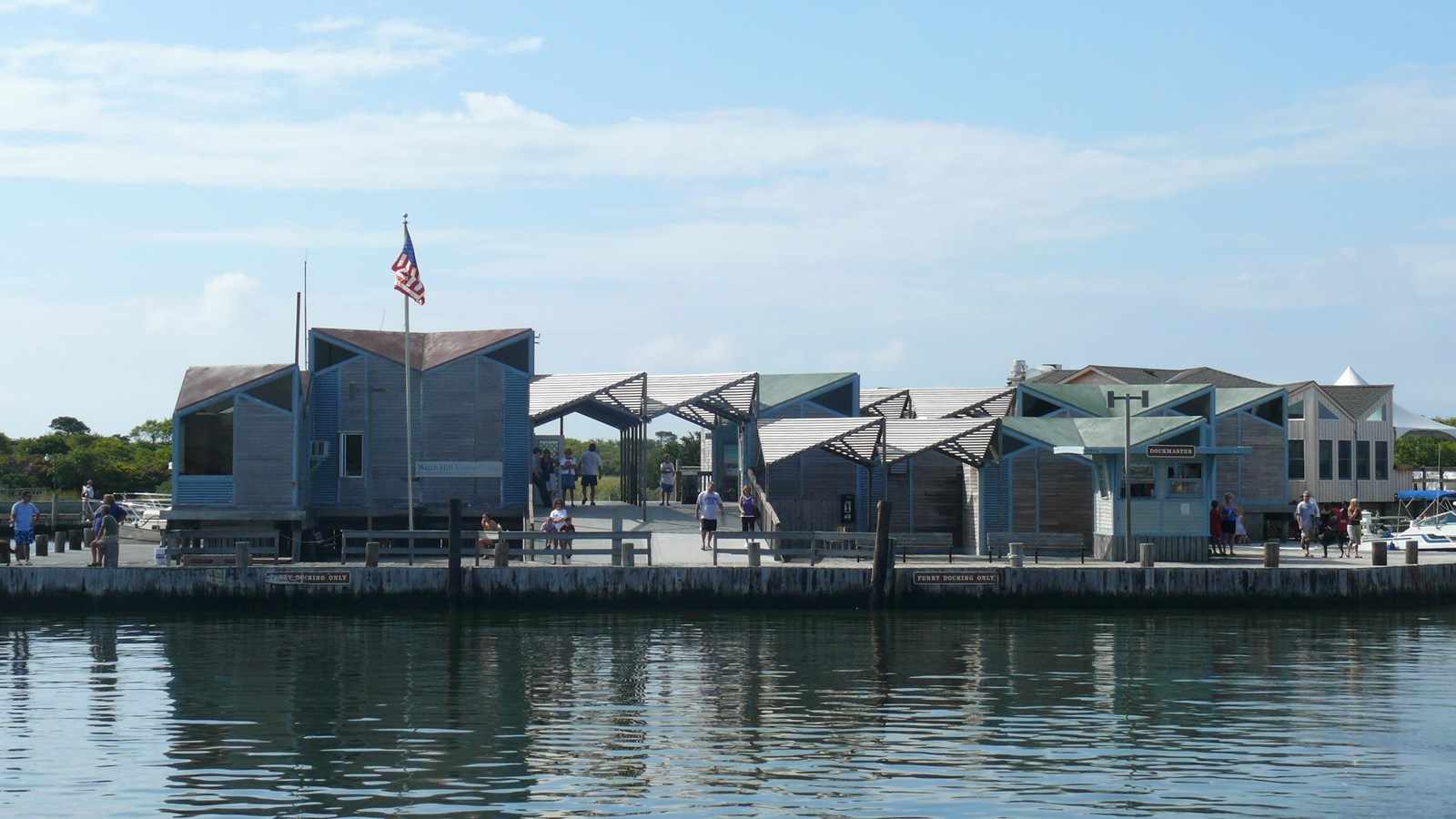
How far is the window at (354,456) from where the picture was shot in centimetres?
4112

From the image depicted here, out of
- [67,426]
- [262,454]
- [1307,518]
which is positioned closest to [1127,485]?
[1307,518]

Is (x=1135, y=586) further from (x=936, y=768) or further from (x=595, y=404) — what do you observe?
(x=595, y=404)

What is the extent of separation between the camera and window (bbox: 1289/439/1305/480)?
56.8 m

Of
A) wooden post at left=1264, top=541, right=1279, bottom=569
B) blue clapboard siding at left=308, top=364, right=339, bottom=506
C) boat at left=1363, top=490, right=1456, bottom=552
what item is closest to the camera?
wooden post at left=1264, top=541, right=1279, bottom=569

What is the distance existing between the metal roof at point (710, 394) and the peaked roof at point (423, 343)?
5.65 m

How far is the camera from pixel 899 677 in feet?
79.8

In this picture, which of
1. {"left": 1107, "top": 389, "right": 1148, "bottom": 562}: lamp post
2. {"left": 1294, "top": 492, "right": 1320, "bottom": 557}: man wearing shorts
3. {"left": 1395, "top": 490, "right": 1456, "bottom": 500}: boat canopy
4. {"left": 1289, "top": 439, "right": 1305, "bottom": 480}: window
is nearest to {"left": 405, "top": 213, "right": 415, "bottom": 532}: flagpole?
{"left": 1107, "top": 389, "right": 1148, "bottom": 562}: lamp post

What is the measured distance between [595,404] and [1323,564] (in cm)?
A: 2193

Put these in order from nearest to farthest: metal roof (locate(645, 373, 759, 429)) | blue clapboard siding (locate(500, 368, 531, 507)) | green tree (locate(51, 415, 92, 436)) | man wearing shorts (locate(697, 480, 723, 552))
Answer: man wearing shorts (locate(697, 480, 723, 552)) < blue clapboard siding (locate(500, 368, 531, 507)) < metal roof (locate(645, 373, 759, 429)) < green tree (locate(51, 415, 92, 436))

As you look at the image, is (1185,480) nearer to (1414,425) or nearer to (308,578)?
(308,578)

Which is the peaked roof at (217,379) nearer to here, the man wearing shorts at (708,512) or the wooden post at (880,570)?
the man wearing shorts at (708,512)

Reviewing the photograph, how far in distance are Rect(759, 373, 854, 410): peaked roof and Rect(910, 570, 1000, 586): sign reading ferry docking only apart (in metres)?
15.6

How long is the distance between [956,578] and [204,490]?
748 inches

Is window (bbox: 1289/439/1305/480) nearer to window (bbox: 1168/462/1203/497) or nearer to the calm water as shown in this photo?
window (bbox: 1168/462/1203/497)
